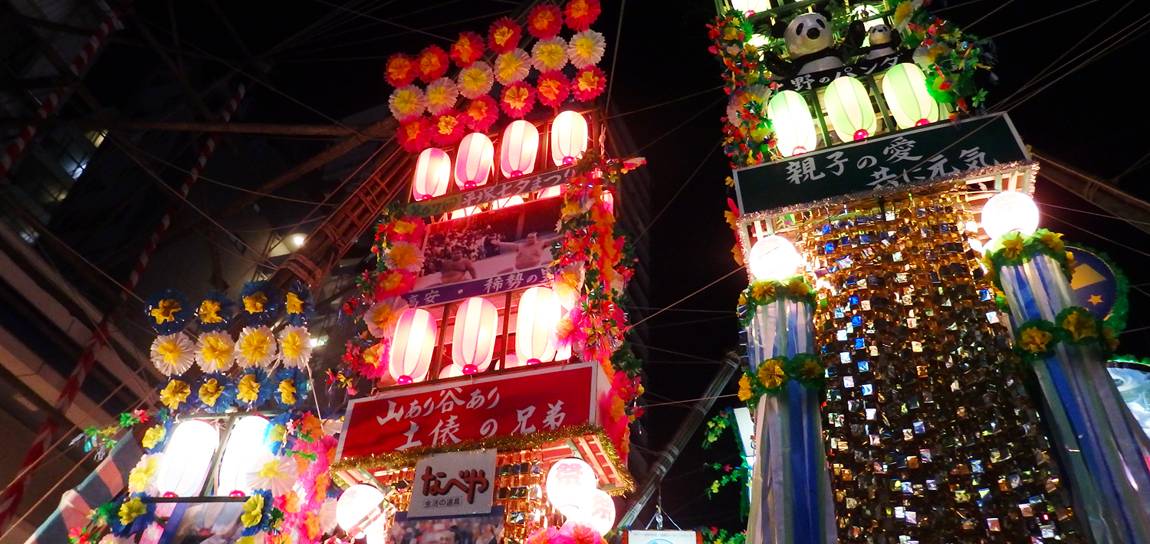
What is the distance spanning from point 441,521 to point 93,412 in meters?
9.70

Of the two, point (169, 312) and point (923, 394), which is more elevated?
point (169, 312)

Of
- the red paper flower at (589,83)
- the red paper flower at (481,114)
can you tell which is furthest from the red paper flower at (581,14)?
the red paper flower at (481,114)

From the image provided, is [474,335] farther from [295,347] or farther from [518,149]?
[518,149]

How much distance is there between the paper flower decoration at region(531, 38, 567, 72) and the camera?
10.7 metres

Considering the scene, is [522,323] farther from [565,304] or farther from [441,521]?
[441,521]

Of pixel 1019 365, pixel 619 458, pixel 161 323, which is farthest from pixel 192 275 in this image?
pixel 1019 365

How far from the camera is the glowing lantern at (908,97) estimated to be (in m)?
7.20

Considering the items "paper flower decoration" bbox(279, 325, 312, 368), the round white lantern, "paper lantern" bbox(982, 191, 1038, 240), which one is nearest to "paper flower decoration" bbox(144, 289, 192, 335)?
Result: "paper flower decoration" bbox(279, 325, 312, 368)

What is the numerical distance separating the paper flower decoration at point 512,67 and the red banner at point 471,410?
5082mm

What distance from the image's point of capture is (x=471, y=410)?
7.67m

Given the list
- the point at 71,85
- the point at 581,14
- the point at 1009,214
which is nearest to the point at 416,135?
the point at 581,14

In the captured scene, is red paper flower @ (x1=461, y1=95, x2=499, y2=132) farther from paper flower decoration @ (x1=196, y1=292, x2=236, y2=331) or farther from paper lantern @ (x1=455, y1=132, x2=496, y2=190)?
paper flower decoration @ (x1=196, y1=292, x2=236, y2=331)

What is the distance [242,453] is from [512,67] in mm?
6576

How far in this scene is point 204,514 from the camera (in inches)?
307
